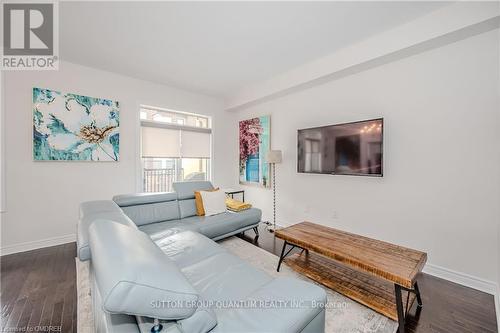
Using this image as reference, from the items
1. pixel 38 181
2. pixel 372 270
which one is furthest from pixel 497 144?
pixel 38 181

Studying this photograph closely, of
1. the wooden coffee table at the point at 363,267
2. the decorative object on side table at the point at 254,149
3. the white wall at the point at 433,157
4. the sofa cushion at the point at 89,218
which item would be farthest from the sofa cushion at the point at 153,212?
the white wall at the point at 433,157

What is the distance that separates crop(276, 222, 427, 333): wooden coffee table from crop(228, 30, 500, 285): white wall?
0.79m

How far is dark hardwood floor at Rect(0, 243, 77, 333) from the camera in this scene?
1625 mm

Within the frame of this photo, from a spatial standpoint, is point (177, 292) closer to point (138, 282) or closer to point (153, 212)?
Result: point (138, 282)

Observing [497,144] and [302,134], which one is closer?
[497,144]

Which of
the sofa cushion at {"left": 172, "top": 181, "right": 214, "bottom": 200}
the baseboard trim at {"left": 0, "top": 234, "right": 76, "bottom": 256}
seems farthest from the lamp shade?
the baseboard trim at {"left": 0, "top": 234, "right": 76, "bottom": 256}

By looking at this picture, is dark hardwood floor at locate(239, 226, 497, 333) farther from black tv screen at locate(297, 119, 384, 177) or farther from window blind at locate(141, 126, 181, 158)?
window blind at locate(141, 126, 181, 158)

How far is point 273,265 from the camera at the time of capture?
97.3 inches

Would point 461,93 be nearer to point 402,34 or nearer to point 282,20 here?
point 402,34

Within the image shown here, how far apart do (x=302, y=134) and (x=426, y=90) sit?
1637 mm

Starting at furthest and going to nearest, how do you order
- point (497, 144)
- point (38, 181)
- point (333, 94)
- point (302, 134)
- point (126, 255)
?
1. point (302, 134)
2. point (333, 94)
3. point (38, 181)
4. point (497, 144)
5. point (126, 255)

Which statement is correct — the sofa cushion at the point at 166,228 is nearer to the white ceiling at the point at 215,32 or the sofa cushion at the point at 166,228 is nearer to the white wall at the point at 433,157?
the white wall at the point at 433,157

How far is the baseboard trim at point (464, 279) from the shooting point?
2.01 meters

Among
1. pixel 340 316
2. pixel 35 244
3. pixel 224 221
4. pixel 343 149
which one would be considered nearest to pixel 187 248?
pixel 224 221
